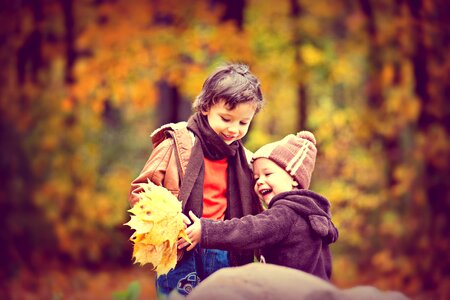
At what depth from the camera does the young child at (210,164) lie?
384 cm

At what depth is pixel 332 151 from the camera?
424 inches

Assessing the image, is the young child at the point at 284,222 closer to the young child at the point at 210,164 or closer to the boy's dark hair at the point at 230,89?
the young child at the point at 210,164

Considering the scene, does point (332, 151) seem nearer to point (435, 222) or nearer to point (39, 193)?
point (435, 222)

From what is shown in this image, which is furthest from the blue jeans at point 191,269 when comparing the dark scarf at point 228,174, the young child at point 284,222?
the young child at point 284,222

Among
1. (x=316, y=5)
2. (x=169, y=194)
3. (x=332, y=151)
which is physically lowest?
(x=332, y=151)

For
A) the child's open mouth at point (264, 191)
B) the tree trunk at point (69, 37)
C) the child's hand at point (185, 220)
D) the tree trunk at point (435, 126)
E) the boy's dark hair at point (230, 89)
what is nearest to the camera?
the child's hand at point (185, 220)

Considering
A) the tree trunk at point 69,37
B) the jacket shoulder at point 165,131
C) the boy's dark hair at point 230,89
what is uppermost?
the tree trunk at point 69,37

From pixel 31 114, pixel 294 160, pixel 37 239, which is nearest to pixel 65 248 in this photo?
pixel 37 239

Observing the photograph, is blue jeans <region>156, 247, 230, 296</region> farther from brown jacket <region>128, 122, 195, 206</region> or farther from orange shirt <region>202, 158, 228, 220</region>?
brown jacket <region>128, 122, 195, 206</region>

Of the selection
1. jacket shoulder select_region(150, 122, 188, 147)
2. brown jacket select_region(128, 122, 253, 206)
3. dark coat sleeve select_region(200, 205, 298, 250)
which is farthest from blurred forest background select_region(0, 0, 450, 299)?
dark coat sleeve select_region(200, 205, 298, 250)

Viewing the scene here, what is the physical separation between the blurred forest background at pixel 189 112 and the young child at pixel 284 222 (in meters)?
5.25

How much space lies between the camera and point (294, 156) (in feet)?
12.9

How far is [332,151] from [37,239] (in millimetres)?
4745

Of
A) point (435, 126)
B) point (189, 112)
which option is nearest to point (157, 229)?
point (435, 126)
